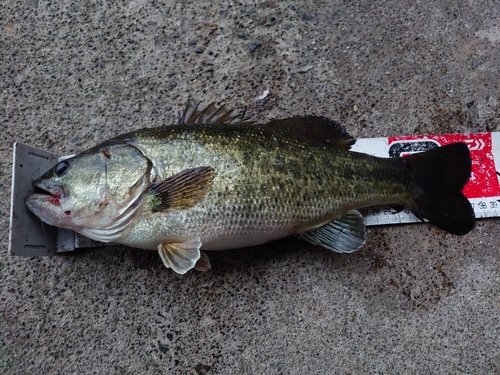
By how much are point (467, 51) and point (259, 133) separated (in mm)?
1409

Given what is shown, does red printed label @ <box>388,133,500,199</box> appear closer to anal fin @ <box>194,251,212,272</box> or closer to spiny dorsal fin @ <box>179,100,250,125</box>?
spiny dorsal fin @ <box>179,100,250,125</box>

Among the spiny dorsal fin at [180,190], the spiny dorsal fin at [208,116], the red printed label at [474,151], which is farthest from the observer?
the red printed label at [474,151]

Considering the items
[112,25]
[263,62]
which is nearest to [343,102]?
[263,62]

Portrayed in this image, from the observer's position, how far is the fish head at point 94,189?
183cm

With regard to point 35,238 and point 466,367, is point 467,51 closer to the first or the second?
point 466,367

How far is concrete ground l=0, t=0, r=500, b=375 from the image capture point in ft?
6.96

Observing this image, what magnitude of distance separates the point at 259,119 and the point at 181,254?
3.05 ft

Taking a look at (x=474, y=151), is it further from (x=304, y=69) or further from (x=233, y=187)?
(x=233, y=187)

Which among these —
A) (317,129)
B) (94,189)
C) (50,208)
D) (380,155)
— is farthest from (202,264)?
(380,155)

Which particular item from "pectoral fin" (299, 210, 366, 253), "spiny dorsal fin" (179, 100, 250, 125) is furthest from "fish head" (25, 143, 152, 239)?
"pectoral fin" (299, 210, 366, 253)

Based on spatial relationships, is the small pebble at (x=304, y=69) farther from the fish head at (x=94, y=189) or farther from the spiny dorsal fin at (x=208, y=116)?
the fish head at (x=94, y=189)

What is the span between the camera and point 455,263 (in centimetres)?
220

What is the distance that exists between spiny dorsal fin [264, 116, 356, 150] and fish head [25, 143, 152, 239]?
0.70 metres

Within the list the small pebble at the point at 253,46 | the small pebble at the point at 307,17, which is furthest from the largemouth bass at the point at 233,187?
the small pebble at the point at 307,17
